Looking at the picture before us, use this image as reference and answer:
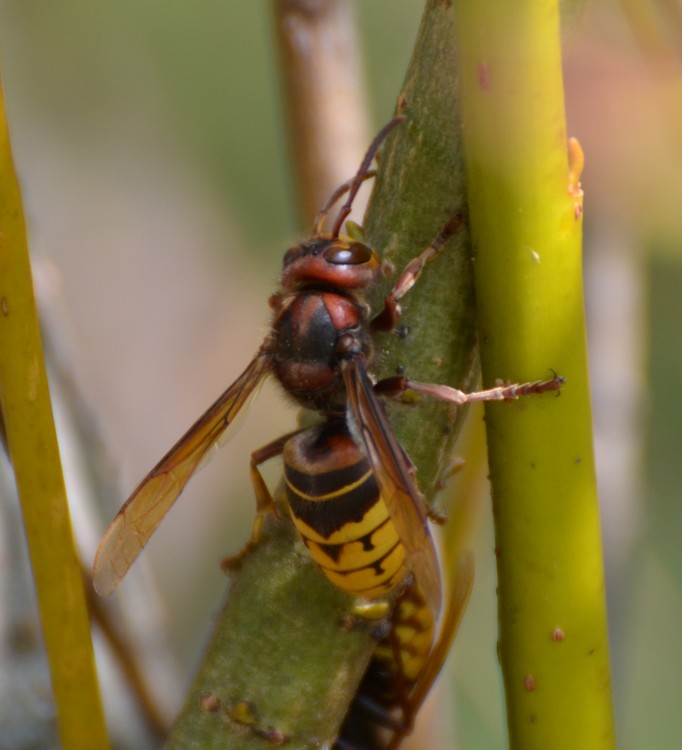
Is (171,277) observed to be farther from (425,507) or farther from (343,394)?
(425,507)

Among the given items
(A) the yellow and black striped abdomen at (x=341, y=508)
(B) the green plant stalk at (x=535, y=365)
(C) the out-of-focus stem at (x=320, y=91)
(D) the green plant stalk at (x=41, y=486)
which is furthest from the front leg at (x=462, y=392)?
(C) the out-of-focus stem at (x=320, y=91)

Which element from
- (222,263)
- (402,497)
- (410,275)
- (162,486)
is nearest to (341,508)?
(402,497)

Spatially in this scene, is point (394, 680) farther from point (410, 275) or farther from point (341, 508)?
point (410, 275)

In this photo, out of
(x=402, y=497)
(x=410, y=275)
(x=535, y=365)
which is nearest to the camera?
(x=535, y=365)

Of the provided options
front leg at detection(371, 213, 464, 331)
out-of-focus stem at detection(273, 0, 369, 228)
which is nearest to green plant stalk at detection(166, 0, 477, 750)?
front leg at detection(371, 213, 464, 331)

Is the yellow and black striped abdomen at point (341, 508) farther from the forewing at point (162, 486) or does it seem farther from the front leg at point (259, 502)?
the forewing at point (162, 486)

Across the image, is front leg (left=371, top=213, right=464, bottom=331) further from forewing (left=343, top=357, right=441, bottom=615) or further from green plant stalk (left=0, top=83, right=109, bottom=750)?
green plant stalk (left=0, top=83, right=109, bottom=750)

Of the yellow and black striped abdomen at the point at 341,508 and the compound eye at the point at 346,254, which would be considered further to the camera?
the compound eye at the point at 346,254
